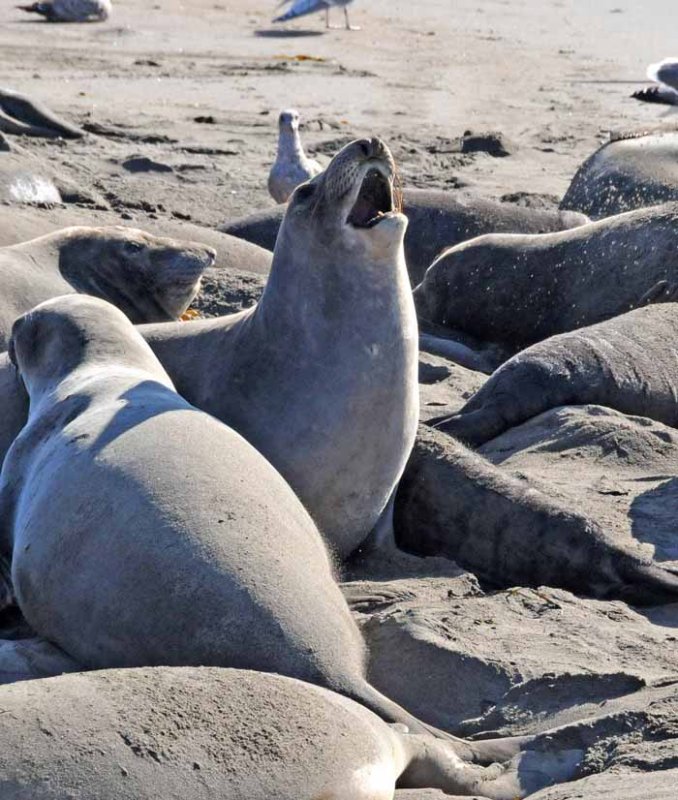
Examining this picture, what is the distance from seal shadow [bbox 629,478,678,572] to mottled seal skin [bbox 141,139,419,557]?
0.71 meters

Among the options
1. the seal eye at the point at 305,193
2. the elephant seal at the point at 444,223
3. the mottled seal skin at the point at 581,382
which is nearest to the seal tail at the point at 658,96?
the elephant seal at the point at 444,223

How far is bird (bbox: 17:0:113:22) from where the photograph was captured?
1731 cm

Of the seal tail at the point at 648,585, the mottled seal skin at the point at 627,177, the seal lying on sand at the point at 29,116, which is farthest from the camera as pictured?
the seal lying on sand at the point at 29,116

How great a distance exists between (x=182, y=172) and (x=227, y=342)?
5.51 m

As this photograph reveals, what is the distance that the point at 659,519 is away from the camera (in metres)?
4.89

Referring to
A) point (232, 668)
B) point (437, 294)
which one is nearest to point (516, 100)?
point (437, 294)

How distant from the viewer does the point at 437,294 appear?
8.07 meters

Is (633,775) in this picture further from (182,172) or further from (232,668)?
(182,172)

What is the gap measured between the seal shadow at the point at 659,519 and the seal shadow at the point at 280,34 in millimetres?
13326

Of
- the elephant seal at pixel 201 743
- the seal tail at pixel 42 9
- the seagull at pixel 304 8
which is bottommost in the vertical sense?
the seagull at pixel 304 8

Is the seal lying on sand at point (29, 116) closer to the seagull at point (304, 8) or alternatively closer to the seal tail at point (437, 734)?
the seal tail at point (437, 734)

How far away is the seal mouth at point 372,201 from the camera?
4684mm

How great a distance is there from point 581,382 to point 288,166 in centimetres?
401

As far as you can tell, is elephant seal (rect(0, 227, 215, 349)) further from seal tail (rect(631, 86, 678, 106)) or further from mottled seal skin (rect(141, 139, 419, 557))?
seal tail (rect(631, 86, 678, 106))
